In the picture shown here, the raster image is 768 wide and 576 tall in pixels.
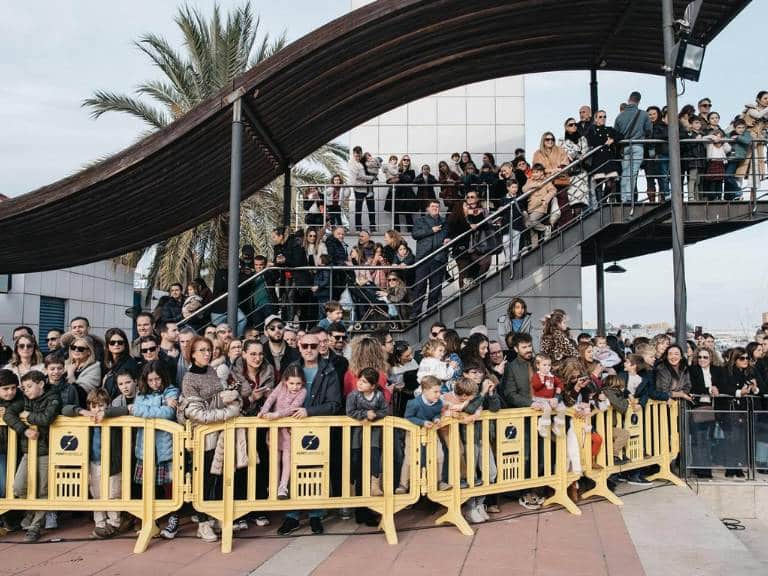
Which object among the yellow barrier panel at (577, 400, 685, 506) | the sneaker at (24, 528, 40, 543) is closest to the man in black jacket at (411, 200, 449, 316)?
the yellow barrier panel at (577, 400, 685, 506)

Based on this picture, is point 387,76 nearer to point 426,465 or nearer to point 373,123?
point 373,123

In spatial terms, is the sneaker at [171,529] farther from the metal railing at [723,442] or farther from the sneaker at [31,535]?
the metal railing at [723,442]

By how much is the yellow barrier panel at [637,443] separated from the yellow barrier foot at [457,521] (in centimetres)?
179

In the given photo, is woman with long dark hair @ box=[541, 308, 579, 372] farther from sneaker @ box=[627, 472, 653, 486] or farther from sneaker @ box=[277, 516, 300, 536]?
sneaker @ box=[277, 516, 300, 536]

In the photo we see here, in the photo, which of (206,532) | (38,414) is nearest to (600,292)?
(206,532)

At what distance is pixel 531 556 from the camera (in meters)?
5.67

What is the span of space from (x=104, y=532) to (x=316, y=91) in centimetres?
685

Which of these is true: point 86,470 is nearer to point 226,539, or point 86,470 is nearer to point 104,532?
point 104,532

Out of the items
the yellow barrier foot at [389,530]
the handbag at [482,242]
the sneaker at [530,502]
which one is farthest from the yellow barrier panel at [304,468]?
the handbag at [482,242]

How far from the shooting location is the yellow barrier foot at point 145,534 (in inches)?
225

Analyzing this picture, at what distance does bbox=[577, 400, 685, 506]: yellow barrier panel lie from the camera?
7.55 meters

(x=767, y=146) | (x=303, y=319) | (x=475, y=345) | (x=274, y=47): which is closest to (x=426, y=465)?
(x=475, y=345)

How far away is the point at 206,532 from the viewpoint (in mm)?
6070

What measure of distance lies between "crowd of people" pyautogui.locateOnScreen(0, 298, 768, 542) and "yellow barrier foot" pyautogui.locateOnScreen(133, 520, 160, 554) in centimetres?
21
